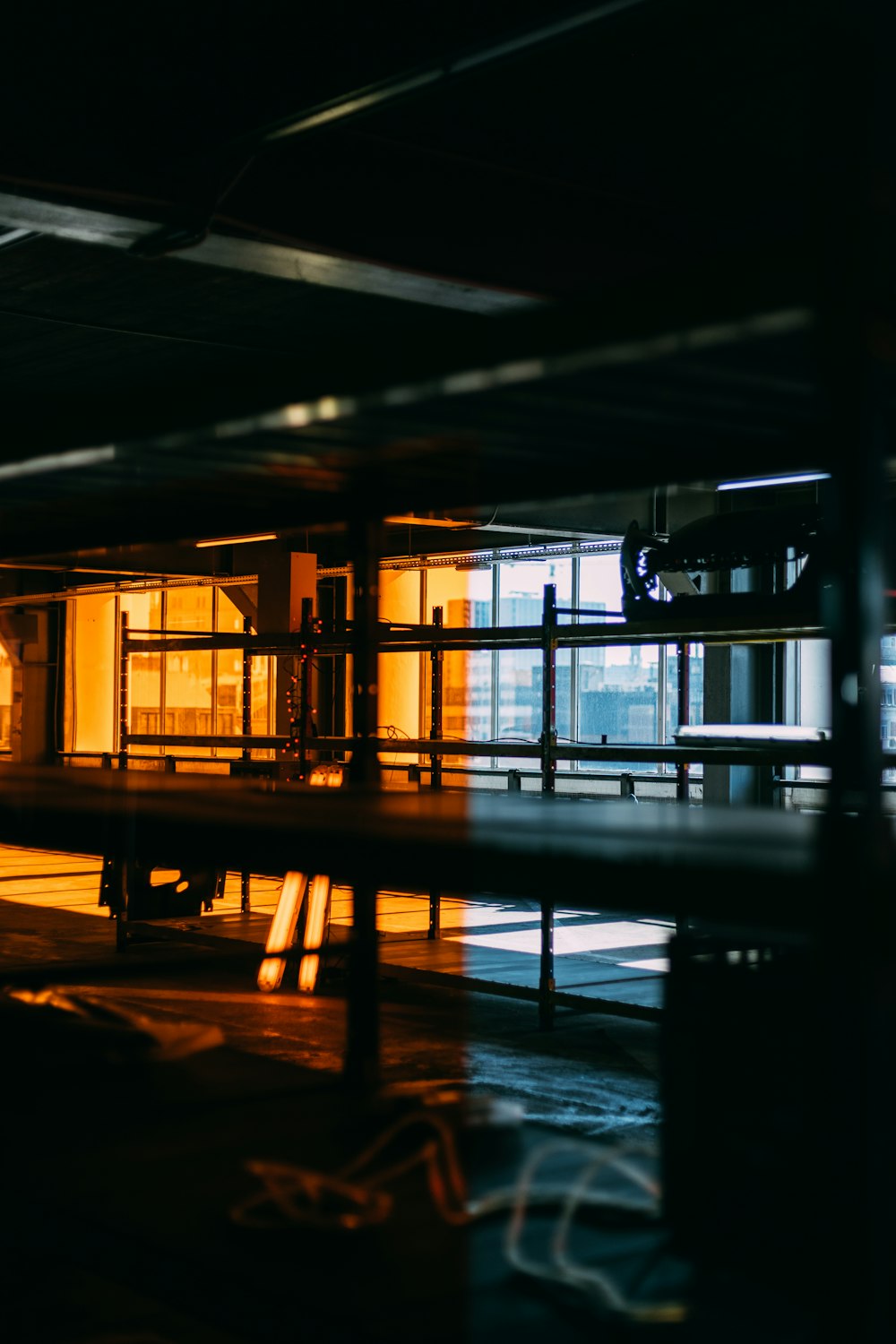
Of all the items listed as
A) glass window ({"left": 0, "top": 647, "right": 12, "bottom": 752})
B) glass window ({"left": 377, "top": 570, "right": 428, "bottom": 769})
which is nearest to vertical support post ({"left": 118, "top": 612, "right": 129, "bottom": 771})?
glass window ({"left": 377, "top": 570, "right": 428, "bottom": 769})

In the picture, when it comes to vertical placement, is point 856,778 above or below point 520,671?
below

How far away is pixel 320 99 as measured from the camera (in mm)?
4539

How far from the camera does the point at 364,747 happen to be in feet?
8.82

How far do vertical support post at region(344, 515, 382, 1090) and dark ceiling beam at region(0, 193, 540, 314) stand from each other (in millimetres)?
2886

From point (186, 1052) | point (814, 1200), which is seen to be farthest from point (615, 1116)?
point (814, 1200)

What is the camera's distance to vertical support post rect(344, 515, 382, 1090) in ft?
8.11

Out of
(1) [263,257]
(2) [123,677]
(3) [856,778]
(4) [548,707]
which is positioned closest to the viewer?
(3) [856,778]

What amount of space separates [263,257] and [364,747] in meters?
3.27

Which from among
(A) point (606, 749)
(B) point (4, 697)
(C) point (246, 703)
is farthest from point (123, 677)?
(B) point (4, 697)

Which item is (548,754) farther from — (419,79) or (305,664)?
(419,79)

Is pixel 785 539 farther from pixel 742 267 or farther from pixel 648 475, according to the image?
pixel 742 267

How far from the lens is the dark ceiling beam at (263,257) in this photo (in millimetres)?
4922

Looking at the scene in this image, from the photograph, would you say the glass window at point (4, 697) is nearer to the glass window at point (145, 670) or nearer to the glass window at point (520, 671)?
the glass window at point (145, 670)

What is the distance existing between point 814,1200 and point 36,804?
4.90ft
